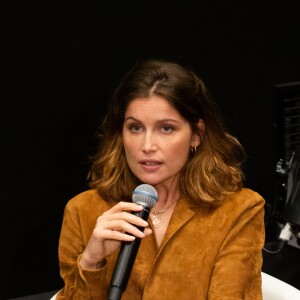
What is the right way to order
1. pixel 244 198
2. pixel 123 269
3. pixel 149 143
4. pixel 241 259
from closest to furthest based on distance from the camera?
pixel 123 269
pixel 149 143
pixel 241 259
pixel 244 198

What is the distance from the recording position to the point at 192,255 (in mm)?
1782

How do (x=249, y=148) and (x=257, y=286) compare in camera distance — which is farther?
(x=249, y=148)

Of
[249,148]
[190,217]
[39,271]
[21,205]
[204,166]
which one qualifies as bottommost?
[39,271]

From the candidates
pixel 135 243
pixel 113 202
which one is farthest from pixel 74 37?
pixel 135 243

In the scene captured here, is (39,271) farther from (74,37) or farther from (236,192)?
(236,192)

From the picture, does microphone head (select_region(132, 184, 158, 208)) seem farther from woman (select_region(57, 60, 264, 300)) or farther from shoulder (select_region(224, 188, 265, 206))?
shoulder (select_region(224, 188, 265, 206))

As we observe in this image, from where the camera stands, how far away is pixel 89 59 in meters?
2.87

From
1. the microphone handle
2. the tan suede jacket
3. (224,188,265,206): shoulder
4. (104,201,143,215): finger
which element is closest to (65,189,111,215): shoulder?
the tan suede jacket

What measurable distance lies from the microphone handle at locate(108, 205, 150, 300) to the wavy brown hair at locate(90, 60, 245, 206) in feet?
2.08

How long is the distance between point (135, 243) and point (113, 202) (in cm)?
70

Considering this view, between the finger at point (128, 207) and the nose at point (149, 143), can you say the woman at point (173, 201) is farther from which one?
the finger at point (128, 207)

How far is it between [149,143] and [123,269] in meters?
0.55

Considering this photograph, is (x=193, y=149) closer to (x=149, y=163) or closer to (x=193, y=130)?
(x=193, y=130)

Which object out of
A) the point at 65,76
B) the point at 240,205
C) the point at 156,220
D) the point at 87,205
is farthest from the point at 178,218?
the point at 65,76
